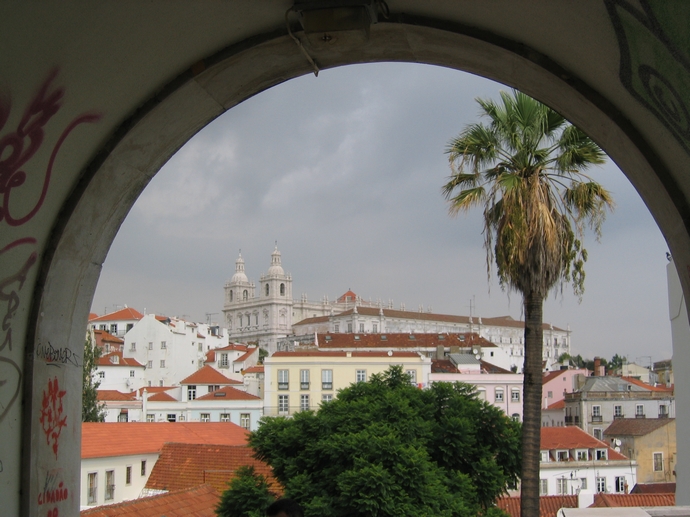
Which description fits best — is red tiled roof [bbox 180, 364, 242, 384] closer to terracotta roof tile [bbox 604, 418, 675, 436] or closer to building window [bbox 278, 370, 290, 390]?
building window [bbox 278, 370, 290, 390]

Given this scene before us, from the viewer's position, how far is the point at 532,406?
1180 centimetres

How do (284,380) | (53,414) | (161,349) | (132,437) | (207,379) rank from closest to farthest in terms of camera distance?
(53,414)
(132,437)
(284,380)
(207,379)
(161,349)

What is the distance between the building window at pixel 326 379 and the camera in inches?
2422

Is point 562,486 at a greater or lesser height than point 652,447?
lesser

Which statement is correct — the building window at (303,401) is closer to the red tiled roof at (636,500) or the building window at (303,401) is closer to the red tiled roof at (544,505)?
the red tiled roof at (544,505)

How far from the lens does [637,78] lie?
3.00 meters

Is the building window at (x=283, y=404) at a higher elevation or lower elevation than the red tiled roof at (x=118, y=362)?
lower

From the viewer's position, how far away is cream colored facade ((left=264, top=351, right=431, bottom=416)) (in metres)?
61.3

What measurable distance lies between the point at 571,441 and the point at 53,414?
169 feet

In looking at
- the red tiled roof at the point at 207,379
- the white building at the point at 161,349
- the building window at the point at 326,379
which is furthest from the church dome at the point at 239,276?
the building window at the point at 326,379

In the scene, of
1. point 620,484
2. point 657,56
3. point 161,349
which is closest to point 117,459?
point 657,56

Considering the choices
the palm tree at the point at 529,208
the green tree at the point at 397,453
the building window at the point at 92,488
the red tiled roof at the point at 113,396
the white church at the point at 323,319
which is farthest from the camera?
the white church at the point at 323,319

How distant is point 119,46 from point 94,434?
97.4ft

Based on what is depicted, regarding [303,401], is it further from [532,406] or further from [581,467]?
[532,406]
